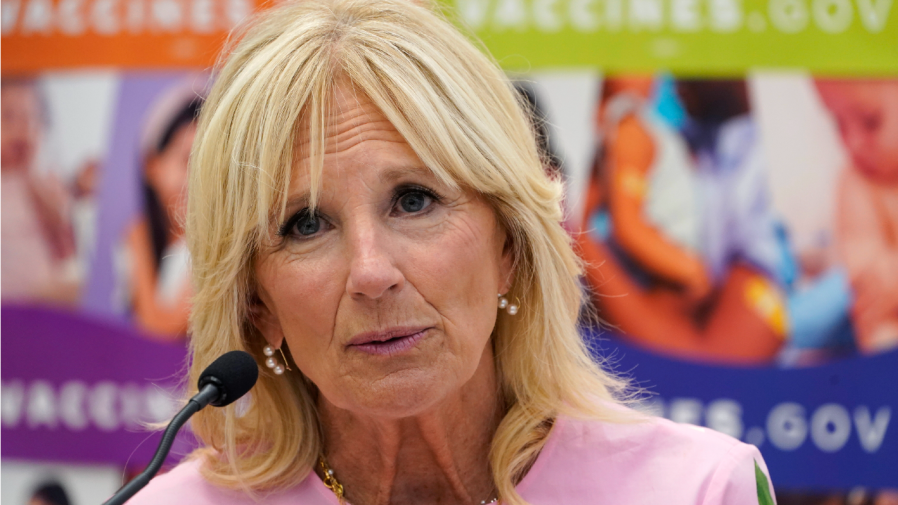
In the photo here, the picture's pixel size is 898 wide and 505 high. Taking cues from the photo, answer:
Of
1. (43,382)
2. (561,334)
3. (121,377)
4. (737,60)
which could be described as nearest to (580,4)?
(737,60)

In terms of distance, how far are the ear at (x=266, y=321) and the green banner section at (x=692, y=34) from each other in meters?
1.36

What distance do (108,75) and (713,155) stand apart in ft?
6.72

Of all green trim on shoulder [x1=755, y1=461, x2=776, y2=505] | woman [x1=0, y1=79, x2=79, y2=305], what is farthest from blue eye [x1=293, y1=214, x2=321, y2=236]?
woman [x1=0, y1=79, x2=79, y2=305]

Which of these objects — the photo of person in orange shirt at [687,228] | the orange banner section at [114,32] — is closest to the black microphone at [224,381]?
the photo of person in orange shirt at [687,228]

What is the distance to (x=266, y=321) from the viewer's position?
164 cm

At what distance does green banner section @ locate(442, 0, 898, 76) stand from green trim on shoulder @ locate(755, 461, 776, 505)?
1.47 meters

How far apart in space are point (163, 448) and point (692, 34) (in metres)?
2.13

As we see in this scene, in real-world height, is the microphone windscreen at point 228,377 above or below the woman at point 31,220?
above

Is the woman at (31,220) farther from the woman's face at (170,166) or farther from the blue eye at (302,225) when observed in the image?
the blue eye at (302,225)

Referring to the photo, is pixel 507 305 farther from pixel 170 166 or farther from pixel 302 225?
pixel 170 166

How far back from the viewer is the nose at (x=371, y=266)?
135 cm

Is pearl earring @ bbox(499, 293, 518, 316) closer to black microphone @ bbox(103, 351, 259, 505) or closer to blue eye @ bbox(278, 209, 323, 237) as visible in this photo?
blue eye @ bbox(278, 209, 323, 237)

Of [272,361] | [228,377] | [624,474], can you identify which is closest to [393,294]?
[228,377]

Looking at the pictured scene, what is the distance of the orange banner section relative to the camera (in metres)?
2.93
